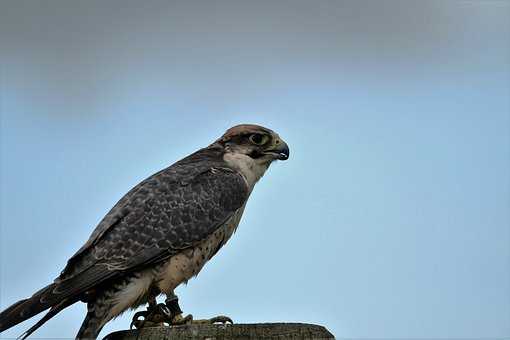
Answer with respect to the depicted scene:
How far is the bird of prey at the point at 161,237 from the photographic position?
586 centimetres

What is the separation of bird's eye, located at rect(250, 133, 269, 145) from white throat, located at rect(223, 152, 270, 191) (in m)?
0.16

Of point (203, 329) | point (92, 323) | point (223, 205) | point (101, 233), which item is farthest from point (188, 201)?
point (203, 329)

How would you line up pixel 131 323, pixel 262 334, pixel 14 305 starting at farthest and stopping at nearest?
pixel 131 323
pixel 14 305
pixel 262 334

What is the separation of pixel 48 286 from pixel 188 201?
5.16 ft

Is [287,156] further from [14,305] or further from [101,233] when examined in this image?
[14,305]

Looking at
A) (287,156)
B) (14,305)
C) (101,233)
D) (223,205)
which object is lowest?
(14,305)

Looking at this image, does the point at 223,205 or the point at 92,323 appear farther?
the point at 223,205

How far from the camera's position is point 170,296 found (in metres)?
6.34

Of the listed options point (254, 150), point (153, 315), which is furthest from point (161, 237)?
point (254, 150)

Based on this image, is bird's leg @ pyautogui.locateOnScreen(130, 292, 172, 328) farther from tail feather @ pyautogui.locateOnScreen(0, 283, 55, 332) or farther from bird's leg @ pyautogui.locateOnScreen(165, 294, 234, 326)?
tail feather @ pyautogui.locateOnScreen(0, 283, 55, 332)

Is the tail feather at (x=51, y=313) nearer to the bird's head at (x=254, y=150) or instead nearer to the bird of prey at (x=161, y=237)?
the bird of prey at (x=161, y=237)

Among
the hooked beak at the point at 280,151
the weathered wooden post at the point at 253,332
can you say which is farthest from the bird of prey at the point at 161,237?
the weathered wooden post at the point at 253,332

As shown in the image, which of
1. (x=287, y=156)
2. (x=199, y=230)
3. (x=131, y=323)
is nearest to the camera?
(x=131, y=323)

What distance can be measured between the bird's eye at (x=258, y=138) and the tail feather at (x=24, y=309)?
2.62 m
